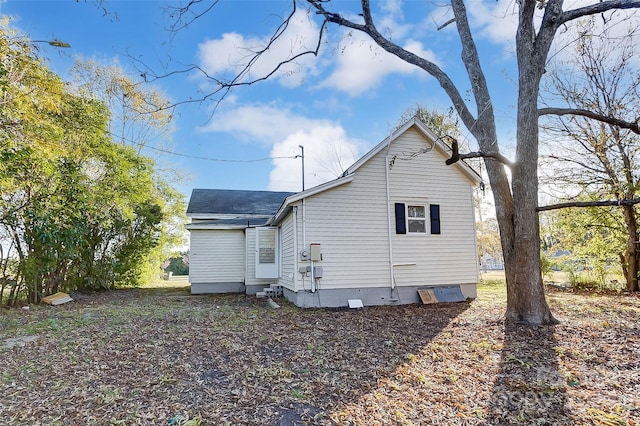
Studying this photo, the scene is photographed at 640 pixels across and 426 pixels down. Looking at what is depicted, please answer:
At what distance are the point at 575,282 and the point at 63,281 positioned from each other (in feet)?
58.7

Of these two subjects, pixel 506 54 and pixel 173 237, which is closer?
pixel 506 54

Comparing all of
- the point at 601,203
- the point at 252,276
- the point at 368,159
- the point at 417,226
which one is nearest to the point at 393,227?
the point at 417,226

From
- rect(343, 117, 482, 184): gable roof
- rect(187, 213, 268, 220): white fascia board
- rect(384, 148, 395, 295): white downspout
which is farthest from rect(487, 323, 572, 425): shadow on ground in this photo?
rect(187, 213, 268, 220): white fascia board

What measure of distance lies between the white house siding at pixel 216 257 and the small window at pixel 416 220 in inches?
277

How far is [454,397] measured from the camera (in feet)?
11.9

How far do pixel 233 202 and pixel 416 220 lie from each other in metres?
9.70

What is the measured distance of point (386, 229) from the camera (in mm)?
9664

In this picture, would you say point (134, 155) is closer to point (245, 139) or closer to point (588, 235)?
point (245, 139)

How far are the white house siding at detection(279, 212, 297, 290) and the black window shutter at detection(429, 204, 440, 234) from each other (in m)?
4.00

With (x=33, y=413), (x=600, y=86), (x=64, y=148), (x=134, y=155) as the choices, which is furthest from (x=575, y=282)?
(x=134, y=155)

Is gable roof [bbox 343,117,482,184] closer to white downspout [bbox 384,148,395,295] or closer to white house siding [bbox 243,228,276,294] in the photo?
white downspout [bbox 384,148,395,295]

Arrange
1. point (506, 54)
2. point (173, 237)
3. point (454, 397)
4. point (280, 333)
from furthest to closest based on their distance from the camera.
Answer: point (173, 237)
point (506, 54)
point (280, 333)
point (454, 397)

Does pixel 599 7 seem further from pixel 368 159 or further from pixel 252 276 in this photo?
pixel 252 276

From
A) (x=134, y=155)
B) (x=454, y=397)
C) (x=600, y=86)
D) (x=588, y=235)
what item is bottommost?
(x=454, y=397)
